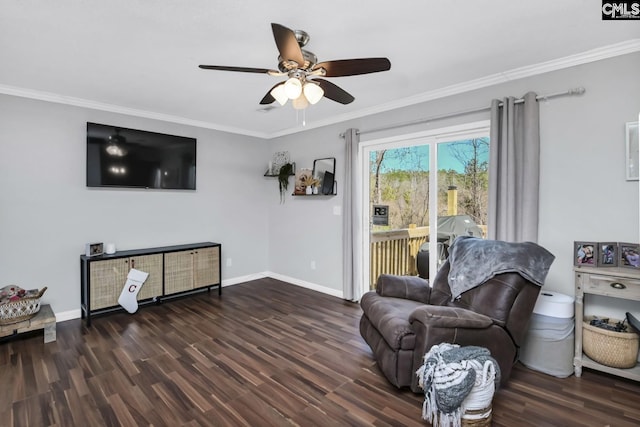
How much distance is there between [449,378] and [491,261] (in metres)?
1.03

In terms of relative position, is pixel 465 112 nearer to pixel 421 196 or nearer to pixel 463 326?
pixel 421 196

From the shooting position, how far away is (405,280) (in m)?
2.95

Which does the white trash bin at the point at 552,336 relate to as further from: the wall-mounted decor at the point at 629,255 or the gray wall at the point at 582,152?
the wall-mounted decor at the point at 629,255

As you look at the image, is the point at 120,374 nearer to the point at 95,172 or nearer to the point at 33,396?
the point at 33,396

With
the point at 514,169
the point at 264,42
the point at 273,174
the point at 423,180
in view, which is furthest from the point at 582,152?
the point at 273,174

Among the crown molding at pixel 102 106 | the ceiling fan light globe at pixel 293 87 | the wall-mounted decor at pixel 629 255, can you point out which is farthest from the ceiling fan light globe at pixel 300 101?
the crown molding at pixel 102 106

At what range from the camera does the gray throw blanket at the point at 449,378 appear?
68.2 inches

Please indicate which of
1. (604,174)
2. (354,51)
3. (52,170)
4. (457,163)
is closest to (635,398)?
(604,174)

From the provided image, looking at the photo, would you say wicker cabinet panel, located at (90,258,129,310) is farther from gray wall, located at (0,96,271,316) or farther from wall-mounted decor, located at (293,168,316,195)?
wall-mounted decor, located at (293,168,316,195)

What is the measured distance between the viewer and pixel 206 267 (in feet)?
14.7

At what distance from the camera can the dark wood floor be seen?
1.99 m

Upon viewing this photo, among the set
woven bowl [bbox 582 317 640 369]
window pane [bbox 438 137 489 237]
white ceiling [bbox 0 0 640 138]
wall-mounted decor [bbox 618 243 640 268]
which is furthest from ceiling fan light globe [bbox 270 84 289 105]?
woven bowl [bbox 582 317 640 369]

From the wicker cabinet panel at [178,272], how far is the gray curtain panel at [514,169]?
3.64m

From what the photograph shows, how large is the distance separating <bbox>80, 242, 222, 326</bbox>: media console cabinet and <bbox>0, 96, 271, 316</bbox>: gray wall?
23cm
